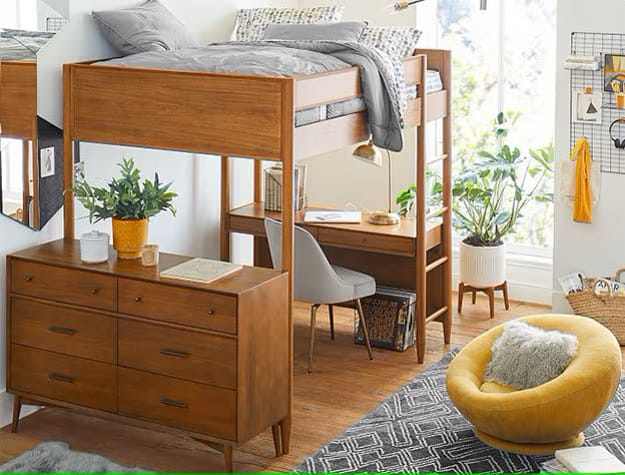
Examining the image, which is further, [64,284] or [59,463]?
[64,284]

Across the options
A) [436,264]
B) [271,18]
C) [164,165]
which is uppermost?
[271,18]

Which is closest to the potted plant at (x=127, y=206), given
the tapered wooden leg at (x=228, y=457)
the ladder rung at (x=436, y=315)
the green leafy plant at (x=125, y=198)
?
the green leafy plant at (x=125, y=198)

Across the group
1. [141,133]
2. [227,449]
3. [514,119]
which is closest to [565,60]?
[514,119]

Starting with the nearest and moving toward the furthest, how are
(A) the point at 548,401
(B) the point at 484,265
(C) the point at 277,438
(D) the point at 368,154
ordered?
(A) the point at 548,401 → (C) the point at 277,438 → (D) the point at 368,154 → (B) the point at 484,265

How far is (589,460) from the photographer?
3422 mm

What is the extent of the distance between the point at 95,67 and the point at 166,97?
342 millimetres

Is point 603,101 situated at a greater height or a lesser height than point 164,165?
greater

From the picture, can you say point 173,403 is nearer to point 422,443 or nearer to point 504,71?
point 422,443

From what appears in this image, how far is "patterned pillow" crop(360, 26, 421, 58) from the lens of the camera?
4465 millimetres

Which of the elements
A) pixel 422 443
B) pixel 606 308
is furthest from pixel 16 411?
pixel 606 308

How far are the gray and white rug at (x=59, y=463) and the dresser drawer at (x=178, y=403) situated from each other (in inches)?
7.8

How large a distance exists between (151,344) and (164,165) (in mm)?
1236

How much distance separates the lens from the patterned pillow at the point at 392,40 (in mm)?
4465

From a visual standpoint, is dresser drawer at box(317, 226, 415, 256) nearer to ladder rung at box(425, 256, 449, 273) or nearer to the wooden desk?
the wooden desk
